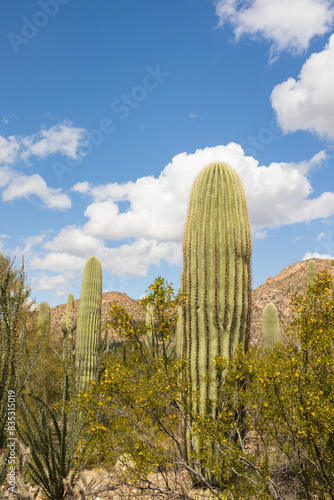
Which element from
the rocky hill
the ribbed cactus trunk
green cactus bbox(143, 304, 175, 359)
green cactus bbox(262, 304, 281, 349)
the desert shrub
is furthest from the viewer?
the rocky hill

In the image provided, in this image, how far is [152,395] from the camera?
4.05 m

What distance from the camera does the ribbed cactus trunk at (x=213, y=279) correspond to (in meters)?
5.40

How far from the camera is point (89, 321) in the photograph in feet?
30.1

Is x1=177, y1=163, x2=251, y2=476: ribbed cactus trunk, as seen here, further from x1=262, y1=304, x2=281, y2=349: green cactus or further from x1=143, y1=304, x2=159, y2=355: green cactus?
x1=262, y1=304, x2=281, y2=349: green cactus

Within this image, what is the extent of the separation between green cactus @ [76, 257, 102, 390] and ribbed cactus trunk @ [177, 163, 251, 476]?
310 centimetres

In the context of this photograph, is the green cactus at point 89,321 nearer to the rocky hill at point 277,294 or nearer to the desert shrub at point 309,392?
the desert shrub at point 309,392

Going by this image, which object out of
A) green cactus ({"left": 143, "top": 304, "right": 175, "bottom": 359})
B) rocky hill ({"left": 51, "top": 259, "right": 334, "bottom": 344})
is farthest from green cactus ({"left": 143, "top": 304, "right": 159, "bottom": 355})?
rocky hill ({"left": 51, "top": 259, "right": 334, "bottom": 344})

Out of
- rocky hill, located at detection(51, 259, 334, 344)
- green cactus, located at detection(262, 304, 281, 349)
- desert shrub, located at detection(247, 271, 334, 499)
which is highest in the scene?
rocky hill, located at detection(51, 259, 334, 344)

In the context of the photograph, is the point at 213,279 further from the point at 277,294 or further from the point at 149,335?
the point at 277,294

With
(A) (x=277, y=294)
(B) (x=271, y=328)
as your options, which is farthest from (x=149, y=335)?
(A) (x=277, y=294)

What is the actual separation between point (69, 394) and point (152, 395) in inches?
44.0

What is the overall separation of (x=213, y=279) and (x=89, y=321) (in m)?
4.59

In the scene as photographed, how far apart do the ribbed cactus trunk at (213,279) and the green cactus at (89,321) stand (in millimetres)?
3101

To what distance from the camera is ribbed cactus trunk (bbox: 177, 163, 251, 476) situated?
17.7ft
